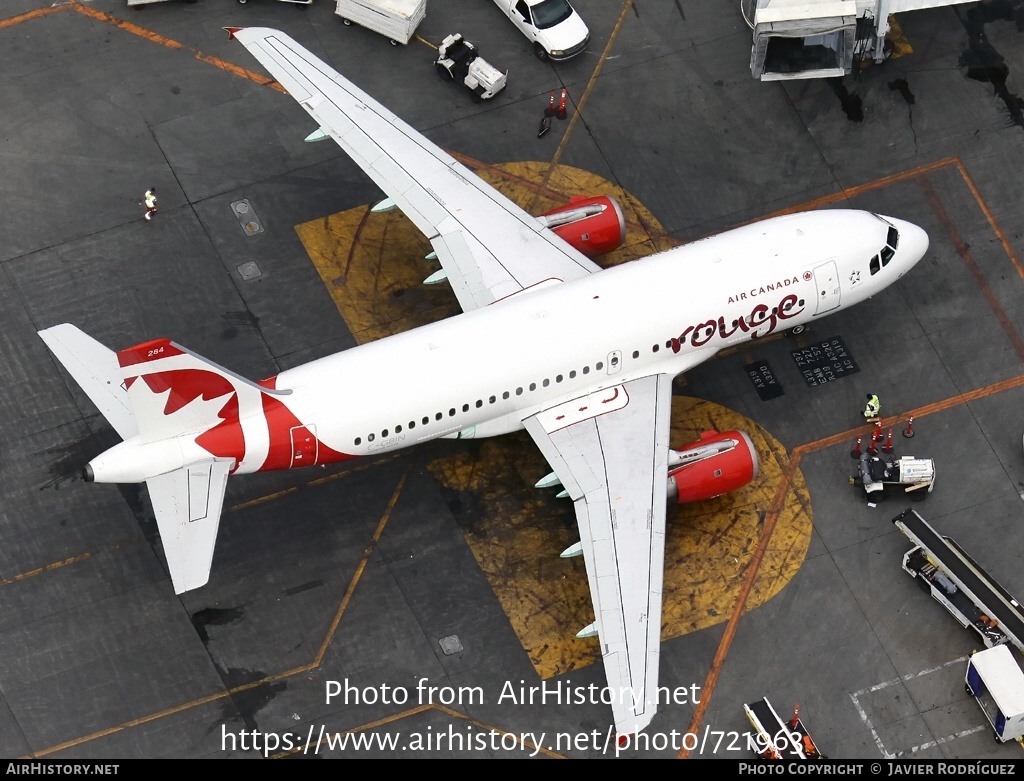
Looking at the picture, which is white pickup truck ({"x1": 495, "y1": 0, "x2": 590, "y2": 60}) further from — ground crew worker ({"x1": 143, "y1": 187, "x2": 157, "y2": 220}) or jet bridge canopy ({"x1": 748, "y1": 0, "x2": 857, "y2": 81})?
ground crew worker ({"x1": 143, "y1": 187, "x2": 157, "y2": 220})

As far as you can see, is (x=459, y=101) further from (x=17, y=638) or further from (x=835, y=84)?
(x=17, y=638)

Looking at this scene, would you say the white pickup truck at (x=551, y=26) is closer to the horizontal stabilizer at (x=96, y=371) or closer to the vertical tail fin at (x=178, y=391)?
the vertical tail fin at (x=178, y=391)

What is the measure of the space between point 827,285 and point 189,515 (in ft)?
74.7

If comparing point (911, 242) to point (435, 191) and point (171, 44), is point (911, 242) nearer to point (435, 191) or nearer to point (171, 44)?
point (435, 191)

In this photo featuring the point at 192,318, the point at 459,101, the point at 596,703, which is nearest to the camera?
the point at 596,703

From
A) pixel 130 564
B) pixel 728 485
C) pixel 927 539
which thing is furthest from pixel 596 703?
pixel 130 564

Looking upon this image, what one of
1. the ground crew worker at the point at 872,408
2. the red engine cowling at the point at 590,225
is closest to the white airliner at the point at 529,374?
the red engine cowling at the point at 590,225

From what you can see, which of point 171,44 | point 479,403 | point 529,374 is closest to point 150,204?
point 171,44

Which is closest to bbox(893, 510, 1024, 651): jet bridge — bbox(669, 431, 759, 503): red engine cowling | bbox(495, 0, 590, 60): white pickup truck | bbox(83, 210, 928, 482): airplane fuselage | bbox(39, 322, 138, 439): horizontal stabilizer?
bbox(669, 431, 759, 503): red engine cowling

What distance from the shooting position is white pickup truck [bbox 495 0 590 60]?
63344mm

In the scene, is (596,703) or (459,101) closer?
(596,703)

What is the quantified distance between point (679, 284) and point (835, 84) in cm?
1478

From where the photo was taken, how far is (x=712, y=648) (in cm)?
5366

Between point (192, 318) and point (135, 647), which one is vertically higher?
point (192, 318)
